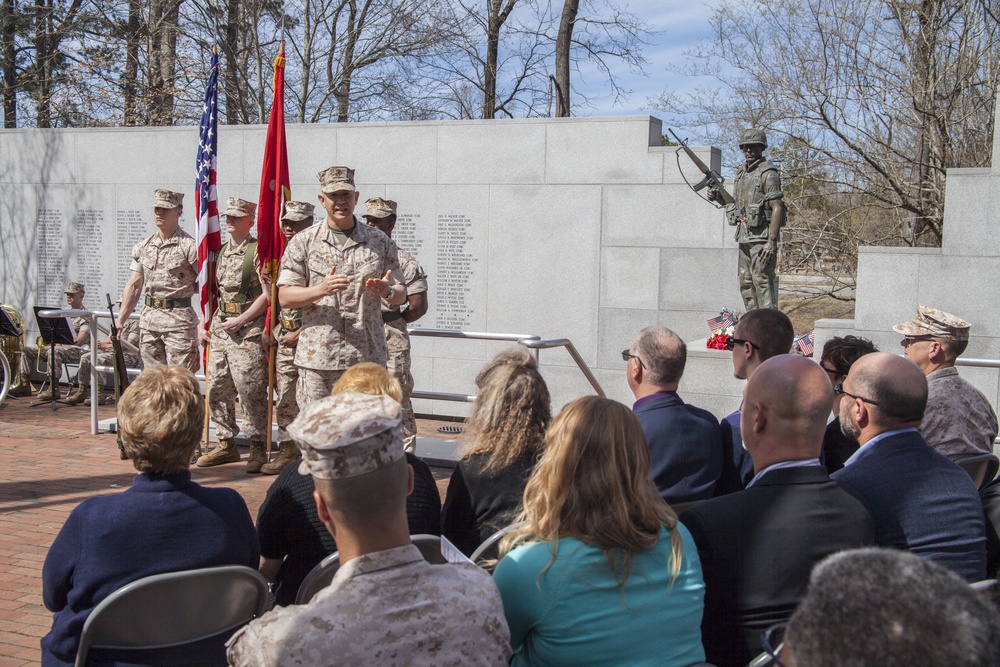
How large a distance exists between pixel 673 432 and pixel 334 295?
311cm

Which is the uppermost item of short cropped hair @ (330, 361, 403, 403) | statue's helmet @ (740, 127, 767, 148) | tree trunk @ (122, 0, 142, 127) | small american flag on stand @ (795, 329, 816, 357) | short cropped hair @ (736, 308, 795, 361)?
tree trunk @ (122, 0, 142, 127)

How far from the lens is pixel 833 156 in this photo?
1285 cm

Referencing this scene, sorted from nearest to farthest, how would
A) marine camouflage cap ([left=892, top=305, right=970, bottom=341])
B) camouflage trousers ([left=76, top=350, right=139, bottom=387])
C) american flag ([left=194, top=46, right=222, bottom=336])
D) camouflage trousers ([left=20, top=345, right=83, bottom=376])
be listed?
1. marine camouflage cap ([left=892, top=305, right=970, bottom=341])
2. american flag ([left=194, top=46, right=222, bottom=336])
3. camouflage trousers ([left=76, top=350, right=139, bottom=387])
4. camouflage trousers ([left=20, top=345, right=83, bottom=376])

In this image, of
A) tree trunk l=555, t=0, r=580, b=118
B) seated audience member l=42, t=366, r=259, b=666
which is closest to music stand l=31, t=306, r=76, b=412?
seated audience member l=42, t=366, r=259, b=666

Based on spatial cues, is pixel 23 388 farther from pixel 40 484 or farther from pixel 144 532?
pixel 144 532

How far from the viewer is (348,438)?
5.76 feet

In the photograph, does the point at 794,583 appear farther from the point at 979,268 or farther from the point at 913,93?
the point at 913,93

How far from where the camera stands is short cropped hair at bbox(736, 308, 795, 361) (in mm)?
3824

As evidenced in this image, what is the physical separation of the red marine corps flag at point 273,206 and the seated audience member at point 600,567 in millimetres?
4602

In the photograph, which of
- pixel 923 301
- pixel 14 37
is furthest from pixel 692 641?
pixel 14 37

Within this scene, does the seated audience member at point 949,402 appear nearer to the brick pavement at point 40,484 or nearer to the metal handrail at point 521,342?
the metal handrail at point 521,342

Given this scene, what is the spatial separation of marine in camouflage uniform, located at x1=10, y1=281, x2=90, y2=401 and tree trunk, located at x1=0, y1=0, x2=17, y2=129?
12.3 metres

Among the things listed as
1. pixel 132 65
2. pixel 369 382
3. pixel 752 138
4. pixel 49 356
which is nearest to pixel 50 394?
pixel 49 356

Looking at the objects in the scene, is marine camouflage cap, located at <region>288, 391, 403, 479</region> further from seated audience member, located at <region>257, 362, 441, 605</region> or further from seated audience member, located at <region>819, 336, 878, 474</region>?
seated audience member, located at <region>819, 336, 878, 474</region>
